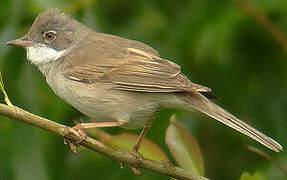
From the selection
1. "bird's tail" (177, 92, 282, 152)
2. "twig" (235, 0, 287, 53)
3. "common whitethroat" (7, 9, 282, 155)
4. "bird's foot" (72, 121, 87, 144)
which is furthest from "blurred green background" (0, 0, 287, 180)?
"bird's tail" (177, 92, 282, 152)

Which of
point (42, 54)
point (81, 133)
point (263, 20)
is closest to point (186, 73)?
point (263, 20)

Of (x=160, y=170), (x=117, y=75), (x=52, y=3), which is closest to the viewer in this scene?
(x=160, y=170)

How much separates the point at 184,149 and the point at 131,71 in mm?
859

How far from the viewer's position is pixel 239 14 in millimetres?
5723

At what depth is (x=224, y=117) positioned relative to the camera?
4199 millimetres

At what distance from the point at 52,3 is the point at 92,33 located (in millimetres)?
624

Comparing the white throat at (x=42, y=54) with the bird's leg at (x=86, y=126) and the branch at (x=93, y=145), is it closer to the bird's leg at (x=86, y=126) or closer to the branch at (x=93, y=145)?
the bird's leg at (x=86, y=126)

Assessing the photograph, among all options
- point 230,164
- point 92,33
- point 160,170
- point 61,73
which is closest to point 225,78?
point 230,164

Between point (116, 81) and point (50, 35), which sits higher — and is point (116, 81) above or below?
below

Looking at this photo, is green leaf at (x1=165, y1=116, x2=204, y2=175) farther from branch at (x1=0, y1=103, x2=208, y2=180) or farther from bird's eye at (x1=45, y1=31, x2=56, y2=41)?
bird's eye at (x1=45, y1=31, x2=56, y2=41)

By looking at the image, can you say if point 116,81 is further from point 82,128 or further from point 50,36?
point 50,36

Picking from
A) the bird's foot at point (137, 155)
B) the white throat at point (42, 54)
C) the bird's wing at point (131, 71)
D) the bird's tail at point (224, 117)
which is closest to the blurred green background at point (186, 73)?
the white throat at point (42, 54)

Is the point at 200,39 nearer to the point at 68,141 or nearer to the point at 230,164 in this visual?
the point at 230,164

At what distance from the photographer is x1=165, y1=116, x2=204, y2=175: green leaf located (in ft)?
12.8
